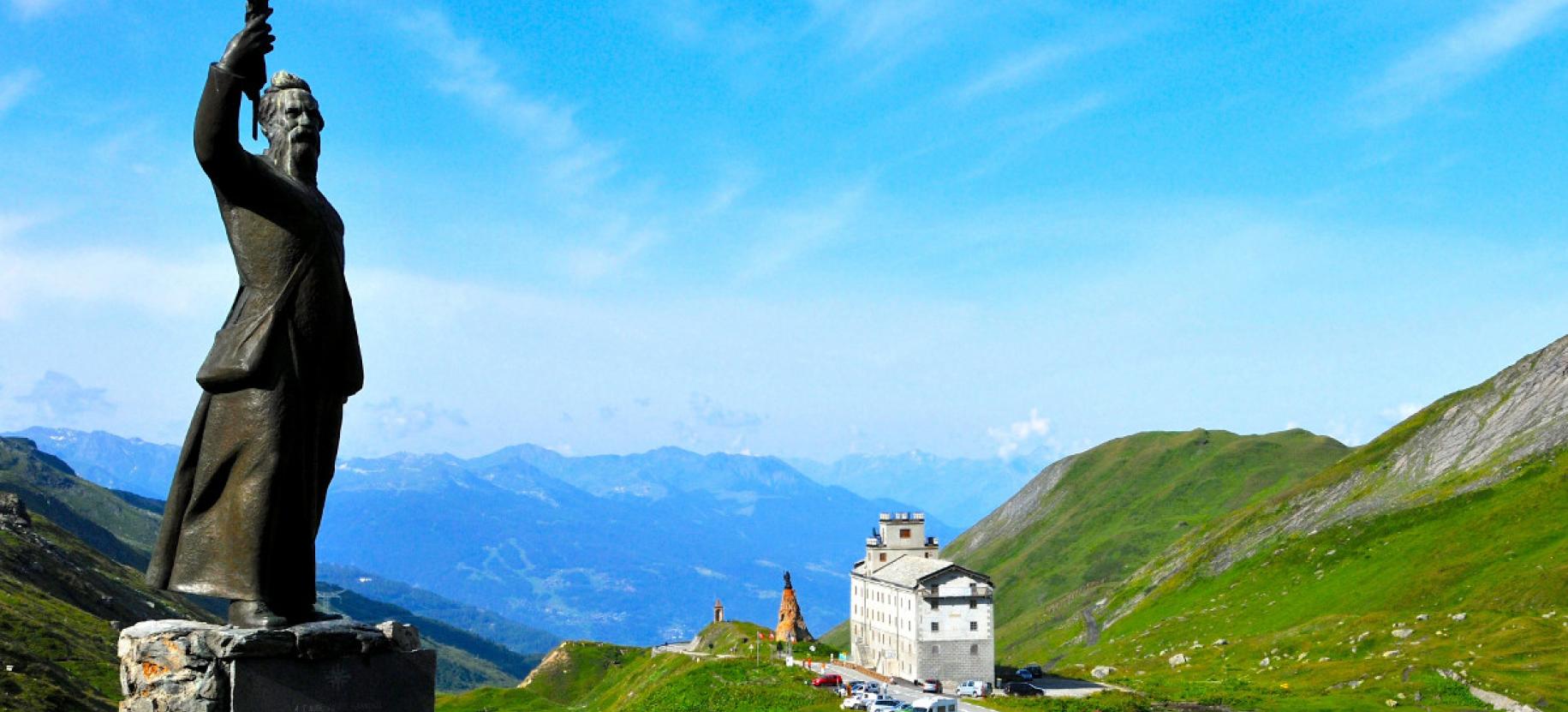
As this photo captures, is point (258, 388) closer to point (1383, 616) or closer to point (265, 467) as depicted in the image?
point (265, 467)

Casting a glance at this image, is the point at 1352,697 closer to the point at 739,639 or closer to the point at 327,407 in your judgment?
the point at 739,639

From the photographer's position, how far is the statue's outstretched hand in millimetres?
10648

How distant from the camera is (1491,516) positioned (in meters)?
112

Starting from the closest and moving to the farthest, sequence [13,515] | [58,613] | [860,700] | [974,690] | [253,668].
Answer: [253,668] < [860,700] < [974,690] < [58,613] < [13,515]

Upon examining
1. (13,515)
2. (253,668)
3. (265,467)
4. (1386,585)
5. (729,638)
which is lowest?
(729,638)

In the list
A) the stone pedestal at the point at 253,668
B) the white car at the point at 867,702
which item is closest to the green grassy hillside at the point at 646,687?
the white car at the point at 867,702

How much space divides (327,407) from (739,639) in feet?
347

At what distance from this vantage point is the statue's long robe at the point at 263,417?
10.6 meters

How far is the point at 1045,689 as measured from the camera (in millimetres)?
88875

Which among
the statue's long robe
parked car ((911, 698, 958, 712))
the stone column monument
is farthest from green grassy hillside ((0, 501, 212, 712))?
the stone column monument

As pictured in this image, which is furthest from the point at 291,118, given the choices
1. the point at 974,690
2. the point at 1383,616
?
the point at 1383,616

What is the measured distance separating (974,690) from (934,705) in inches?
685

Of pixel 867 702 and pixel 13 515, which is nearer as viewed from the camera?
pixel 867 702

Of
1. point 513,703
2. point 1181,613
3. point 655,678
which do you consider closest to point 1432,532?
point 1181,613
